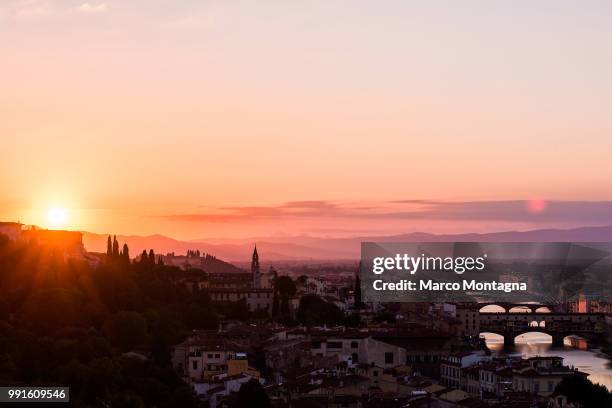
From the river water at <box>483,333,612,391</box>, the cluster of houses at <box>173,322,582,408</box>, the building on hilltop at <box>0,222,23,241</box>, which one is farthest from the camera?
the building on hilltop at <box>0,222,23,241</box>

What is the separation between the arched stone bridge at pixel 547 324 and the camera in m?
42.2

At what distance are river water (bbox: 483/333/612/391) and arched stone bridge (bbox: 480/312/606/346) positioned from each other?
0.39 m

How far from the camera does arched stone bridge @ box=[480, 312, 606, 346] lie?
4222 centimetres

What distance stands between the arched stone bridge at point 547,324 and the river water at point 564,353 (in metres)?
0.39

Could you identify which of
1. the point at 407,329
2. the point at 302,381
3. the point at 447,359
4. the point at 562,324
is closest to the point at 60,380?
the point at 302,381

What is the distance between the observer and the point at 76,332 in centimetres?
2016

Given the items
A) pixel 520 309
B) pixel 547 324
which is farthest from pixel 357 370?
pixel 520 309

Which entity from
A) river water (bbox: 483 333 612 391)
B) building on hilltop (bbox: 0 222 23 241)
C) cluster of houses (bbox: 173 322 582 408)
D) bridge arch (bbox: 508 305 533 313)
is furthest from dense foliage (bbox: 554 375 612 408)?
bridge arch (bbox: 508 305 533 313)

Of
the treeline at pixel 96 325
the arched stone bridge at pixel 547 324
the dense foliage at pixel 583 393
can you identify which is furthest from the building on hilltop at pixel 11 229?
the dense foliage at pixel 583 393

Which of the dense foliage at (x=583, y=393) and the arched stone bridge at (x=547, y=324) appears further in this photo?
the arched stone bridge at (x=547, y=324)

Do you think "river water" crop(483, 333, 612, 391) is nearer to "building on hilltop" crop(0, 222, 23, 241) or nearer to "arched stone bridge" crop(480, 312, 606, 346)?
"arched stone bridge" crop(480, 312, 606, 346)

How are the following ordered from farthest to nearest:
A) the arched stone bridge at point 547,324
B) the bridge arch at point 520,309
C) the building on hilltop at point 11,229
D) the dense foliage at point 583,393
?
1. the bridge arch at point 520,309
2. the arched stone bridge at point 547,324
3. the building on hilltop at point 11,229
4. the dense foliage at point 583,393

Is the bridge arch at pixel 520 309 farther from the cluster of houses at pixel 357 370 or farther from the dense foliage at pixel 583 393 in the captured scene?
the dense foliage at pixel 583 393

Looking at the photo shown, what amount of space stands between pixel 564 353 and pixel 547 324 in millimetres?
11596
